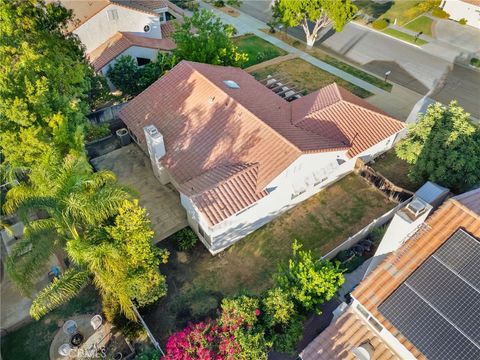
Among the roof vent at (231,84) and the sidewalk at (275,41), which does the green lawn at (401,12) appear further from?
the roof vent at (231,84)

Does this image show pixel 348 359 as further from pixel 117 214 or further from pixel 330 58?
pixel 330 58

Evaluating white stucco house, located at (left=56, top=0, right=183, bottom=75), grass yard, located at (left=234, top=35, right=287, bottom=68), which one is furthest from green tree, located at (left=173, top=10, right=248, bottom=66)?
A: grass yard, located at (left=234, top=35, right=287, bottom=68)

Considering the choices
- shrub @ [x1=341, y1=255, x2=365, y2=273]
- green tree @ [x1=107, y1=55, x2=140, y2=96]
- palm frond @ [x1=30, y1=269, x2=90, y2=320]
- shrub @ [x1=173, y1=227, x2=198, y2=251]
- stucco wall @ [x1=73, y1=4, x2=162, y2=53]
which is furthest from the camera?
stucco wall @ [x1=73, y1=4, x2=162, y2=53]

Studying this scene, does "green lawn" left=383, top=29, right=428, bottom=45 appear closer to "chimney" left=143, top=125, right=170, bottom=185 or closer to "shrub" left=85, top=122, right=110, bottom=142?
"chimney" left=143, top=125, right=170, bottom=185

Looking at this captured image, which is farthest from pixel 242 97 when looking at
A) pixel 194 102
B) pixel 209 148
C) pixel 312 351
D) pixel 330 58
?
pixel 330 58

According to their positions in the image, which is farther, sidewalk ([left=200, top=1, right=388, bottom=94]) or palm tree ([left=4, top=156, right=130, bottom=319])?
sidewalk ([left=200, top=1, right=388, bottom=94])

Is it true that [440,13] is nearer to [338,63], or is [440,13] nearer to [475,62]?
[475,62]

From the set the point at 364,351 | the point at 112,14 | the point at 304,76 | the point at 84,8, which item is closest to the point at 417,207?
the point at 364,351
